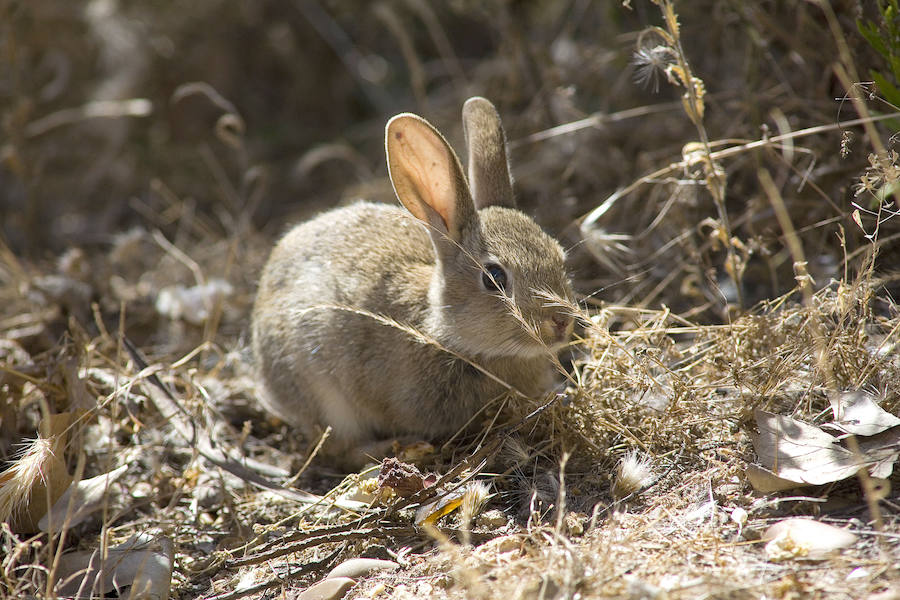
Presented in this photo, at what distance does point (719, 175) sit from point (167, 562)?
97.9 inches

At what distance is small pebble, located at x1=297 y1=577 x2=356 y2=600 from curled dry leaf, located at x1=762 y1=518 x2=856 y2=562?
4.17 feet

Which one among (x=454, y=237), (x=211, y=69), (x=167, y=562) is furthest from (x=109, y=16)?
(x=167, y=562)

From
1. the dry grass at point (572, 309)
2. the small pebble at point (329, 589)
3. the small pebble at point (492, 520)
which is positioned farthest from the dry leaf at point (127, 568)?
the small pebble at point (492, 520)

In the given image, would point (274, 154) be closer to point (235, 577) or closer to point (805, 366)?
point (235, 577)

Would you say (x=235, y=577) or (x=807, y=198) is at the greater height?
(x=807, y=198)

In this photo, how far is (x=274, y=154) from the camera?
674cm

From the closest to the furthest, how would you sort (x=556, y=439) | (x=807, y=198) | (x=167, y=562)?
(x=167, y=562), (x=556, y=439), (x=807, y=198)

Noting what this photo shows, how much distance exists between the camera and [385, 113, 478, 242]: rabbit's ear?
10.3 feet

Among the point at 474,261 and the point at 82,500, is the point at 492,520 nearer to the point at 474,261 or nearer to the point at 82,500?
the point at 474,261

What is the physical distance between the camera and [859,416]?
250cm

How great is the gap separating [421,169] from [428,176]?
4 centimetres

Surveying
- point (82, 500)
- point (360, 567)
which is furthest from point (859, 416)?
point (82, 500)

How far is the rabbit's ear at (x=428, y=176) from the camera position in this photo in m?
3.15

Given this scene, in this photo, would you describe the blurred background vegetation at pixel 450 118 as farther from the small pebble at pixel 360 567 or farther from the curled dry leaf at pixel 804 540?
the small pebble at pixel 360 567
